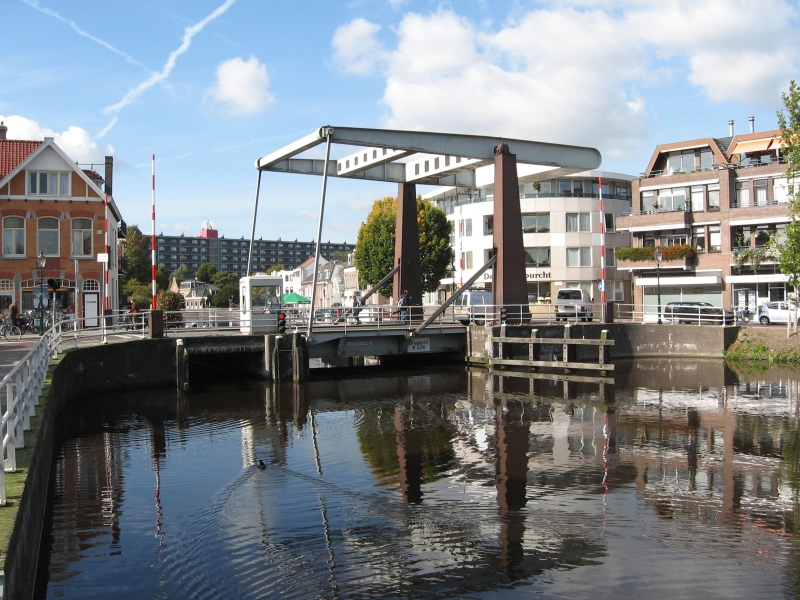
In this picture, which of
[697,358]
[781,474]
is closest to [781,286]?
[697,358]

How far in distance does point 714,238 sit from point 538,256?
42.2 feet

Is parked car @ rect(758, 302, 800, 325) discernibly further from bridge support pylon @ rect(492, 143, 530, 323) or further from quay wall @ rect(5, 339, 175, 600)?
quay wall @ rect(5, 339, 175, 600)

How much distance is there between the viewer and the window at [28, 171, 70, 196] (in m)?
33.0

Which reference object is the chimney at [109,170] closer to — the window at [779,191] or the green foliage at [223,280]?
the window at [779,191]

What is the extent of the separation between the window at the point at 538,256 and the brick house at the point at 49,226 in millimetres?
29373

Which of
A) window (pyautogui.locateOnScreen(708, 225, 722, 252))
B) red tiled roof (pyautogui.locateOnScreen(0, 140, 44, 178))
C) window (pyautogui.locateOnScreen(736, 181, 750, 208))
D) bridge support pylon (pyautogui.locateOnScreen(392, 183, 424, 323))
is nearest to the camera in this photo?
bridge support pylon (pyautogui.locateOnScreen(392, 183, 424, 323))

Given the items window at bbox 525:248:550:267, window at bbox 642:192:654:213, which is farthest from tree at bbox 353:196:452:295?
window at bbox 642:192:654:213

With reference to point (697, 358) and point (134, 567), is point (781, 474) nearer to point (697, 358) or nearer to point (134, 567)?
point (134, 567)

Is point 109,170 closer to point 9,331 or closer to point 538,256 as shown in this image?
point 9,331

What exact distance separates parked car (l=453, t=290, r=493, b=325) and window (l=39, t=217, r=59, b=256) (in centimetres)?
1841

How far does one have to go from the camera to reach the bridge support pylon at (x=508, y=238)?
2670 cm

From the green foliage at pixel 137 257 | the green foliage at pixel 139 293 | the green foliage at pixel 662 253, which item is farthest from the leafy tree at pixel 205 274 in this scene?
the green foliage at pixel 662 253

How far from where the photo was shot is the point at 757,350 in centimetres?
3025

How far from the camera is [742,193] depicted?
136 ft
